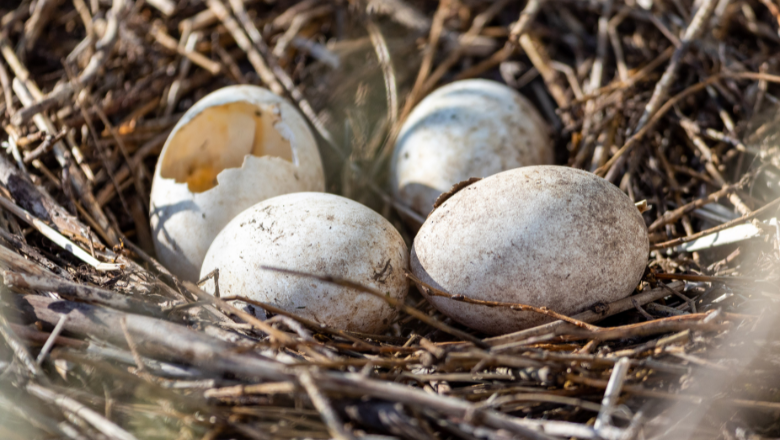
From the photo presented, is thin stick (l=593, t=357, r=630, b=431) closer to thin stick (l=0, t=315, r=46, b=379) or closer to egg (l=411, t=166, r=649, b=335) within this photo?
egg (l=411, t=166, r=649, b=335)

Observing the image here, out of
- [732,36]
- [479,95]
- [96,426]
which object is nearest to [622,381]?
[96,426]

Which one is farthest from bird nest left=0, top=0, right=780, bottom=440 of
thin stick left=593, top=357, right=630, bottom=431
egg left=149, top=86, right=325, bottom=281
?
egg left=149, top=86, right=325, bottom=281

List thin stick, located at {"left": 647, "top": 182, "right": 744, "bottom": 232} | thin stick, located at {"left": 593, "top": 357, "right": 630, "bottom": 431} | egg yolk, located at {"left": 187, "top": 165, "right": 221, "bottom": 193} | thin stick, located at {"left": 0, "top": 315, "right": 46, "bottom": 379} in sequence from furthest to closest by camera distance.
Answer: egg yolk, located at {"left": 187, "top": 165, "right": 221, "bottom": 193} → thin stick, located at {"left": 647, "top": 182, "right": 744, "bottom": 232} → thin stick, located at {"left": 0, "top": 315, "right": 46, "bottom": 379} → thin stick, located at {"left": 593, "top": 357, "right": 630, "bottom": 431}

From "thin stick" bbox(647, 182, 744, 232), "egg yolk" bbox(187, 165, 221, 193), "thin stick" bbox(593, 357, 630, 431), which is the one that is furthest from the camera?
"egg yolk" bbox(187, 165, 221, 193)

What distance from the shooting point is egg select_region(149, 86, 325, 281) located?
5.84 ft

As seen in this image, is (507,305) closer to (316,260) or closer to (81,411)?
(316,260)

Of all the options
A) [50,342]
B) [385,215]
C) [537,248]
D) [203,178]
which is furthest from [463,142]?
[50,342]

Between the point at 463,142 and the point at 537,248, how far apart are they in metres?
0.65

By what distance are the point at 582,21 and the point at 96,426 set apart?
249cm

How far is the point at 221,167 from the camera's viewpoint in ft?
7.06

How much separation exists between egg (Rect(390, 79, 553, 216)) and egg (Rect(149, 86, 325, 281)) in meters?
0.35

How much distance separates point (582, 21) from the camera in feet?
8.51

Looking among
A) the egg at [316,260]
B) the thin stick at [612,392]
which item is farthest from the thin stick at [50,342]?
the thin stick at [612,392]

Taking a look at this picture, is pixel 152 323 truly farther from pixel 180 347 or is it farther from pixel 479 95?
pixel 479 95
